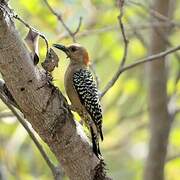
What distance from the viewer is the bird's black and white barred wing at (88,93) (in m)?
3.81

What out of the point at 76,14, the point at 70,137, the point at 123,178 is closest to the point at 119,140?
the point at 123,178

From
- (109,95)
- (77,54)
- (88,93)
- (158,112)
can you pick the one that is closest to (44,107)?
(88,93)

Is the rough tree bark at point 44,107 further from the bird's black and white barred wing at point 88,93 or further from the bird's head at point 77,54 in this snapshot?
Answer: the bird's head at point 77,54

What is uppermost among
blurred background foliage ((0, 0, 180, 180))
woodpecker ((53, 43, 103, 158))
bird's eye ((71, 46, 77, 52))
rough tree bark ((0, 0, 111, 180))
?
rough tree bark ((0, 0, 111, 180))

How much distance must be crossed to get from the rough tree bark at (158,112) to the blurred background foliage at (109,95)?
2.08 feet

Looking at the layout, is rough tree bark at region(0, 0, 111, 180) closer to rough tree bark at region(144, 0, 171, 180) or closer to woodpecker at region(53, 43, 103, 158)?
woodpecker at region(53, 43, 103, 158)

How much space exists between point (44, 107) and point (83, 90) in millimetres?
1725

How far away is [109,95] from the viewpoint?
7.00 meters

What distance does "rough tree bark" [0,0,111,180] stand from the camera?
2.21m

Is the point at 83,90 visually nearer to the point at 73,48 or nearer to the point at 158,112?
the point at 73,48

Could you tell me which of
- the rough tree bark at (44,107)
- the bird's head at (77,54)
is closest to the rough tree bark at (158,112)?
the bird's head at (77,54)

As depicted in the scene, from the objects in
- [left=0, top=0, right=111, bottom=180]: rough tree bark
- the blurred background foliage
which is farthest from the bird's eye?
[left=0, top=0, right=111, bottom=180]: rough tree bark

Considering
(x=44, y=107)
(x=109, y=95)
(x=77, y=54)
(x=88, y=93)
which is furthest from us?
(x=109, y=95)

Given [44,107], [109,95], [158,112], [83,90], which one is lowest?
[109,95]
